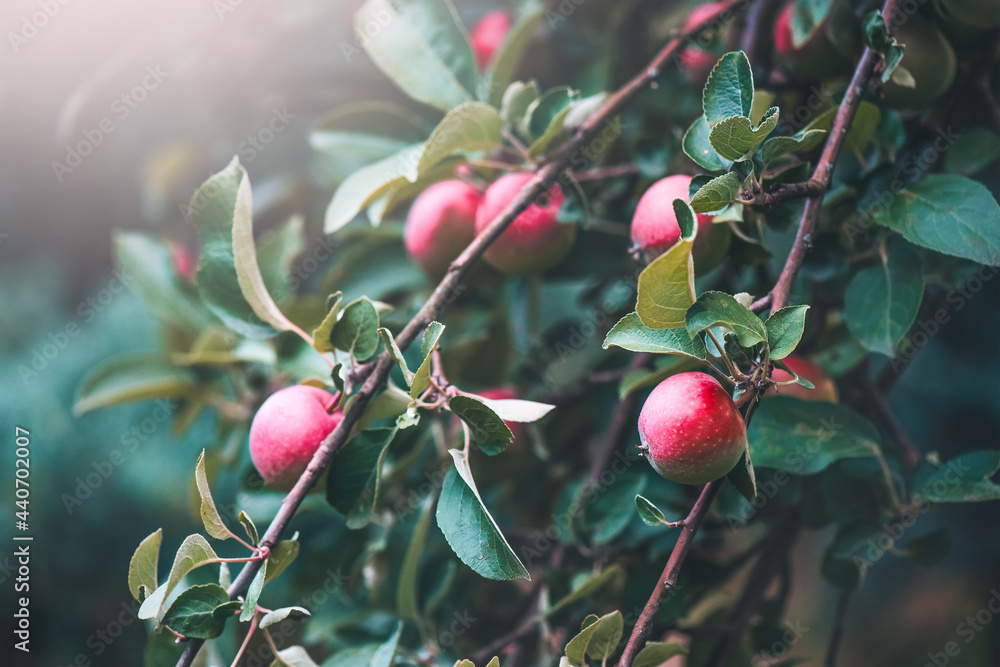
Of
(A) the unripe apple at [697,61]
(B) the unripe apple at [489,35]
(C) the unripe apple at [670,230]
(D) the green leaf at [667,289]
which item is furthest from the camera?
(B) the unripe apple at [489,35]

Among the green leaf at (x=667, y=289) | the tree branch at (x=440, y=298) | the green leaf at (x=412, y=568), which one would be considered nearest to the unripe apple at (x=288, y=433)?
the tree branch at (x=440, y=298)

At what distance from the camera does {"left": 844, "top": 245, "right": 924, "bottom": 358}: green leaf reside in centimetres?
47

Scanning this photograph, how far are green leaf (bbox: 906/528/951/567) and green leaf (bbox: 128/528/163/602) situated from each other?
535mm

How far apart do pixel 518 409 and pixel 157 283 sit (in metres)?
0.57

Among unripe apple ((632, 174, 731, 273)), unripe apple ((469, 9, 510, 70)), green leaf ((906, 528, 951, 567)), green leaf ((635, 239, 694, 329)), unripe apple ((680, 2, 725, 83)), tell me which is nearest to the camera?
green leaf ((635, 239, 694, 329))

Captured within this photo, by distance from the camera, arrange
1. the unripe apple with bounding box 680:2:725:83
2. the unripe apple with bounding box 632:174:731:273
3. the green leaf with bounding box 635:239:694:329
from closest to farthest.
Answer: the green leaf with bounding box 635:239:694:329 → the unripe apple with bounding box 632:174:731:273 → the unripe apple with bounding box 680:2:725:83

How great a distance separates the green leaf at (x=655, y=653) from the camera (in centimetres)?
42

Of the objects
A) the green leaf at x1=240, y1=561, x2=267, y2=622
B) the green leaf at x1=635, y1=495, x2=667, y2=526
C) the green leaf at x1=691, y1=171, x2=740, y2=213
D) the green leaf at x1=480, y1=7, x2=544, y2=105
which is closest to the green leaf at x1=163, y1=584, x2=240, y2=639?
the green leaf at x1=240, y1=561, x2=267, y2=622

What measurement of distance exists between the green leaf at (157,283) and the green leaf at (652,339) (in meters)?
0.58

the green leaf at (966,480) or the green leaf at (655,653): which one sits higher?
the green leaf at (655,653)

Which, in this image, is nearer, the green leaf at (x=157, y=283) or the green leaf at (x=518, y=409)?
the green leaf at (x=518, y=409)

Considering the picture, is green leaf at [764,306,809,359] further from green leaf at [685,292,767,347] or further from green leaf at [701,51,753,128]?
green leaf at [701,51,753,128]

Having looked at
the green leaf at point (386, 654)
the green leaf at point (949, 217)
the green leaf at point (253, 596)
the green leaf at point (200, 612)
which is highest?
the green leaf at point (200, 612)

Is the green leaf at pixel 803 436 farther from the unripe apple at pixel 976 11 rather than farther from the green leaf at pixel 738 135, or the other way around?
the unripe apple at pixel 976 11
